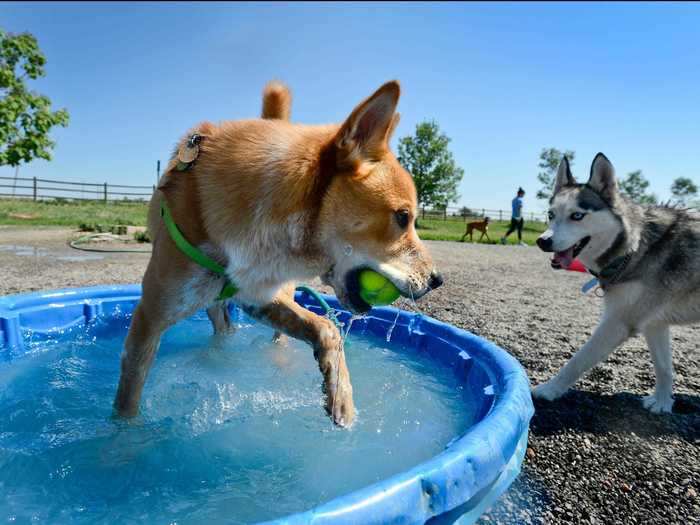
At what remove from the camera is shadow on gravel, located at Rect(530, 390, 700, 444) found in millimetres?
2820

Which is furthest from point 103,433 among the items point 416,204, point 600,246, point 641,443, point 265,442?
point 600,246

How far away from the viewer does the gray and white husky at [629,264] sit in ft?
10.6

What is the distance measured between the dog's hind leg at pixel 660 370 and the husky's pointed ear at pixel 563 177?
5.37ft

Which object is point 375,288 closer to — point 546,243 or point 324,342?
point 324,342

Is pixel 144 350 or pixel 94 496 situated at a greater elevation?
pixel 144 350

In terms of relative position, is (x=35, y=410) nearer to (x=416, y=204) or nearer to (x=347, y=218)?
(x=347, y=218)

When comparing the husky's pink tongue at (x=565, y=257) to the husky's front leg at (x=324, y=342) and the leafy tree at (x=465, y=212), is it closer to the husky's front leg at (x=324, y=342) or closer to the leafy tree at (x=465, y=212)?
the husky's front leg at (x=324, y=342)

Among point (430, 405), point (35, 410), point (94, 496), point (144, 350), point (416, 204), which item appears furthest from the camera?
point (430, 405)

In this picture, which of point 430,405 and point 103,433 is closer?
point 103,433

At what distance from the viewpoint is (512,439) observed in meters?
1.97

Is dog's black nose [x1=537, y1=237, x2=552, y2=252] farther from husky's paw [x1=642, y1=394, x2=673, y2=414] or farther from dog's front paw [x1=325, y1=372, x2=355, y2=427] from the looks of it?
dog's front paw [x1=325, y1=372, x2=355, y2=427]

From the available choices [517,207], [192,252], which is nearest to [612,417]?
[192,252]

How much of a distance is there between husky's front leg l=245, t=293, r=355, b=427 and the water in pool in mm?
164

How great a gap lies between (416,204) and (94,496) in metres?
1.91
